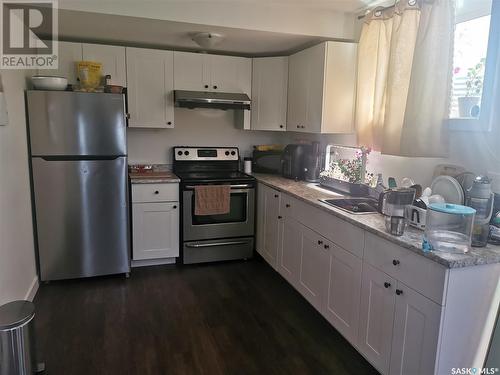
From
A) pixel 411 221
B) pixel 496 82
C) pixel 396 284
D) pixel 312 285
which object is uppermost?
pixel 496 82

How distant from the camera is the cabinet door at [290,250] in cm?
307

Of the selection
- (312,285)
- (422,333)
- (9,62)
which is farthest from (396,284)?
(9,62)

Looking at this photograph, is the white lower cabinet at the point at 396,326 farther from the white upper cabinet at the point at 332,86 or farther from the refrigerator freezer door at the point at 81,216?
the refrigerator freezer door at the point at 81,216

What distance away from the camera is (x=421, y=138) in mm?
2400

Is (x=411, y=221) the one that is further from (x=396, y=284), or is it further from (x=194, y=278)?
(x=194, y=278)

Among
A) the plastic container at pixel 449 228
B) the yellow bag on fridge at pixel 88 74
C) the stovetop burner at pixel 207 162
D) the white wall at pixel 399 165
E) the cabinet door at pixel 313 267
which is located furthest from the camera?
the stovetop burner at pixel 207 162

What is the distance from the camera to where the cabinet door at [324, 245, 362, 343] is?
2314 mm

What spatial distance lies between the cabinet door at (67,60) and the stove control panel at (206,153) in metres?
1.24

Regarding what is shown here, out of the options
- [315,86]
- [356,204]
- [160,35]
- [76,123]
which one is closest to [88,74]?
[76,123]

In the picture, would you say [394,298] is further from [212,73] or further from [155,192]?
[212,73]

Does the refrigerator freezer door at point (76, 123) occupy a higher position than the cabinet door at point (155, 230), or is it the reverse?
the refrigerator freezer door at point (76, 123)

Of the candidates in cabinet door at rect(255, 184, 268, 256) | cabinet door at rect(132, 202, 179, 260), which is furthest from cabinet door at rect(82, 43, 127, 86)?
cabinet door at rect(255, 184, 268, 256)

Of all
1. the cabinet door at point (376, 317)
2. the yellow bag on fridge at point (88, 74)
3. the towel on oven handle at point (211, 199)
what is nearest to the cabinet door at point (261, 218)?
the towel on oven handle at point (211, 199)

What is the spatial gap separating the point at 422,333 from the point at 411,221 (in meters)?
0.61
